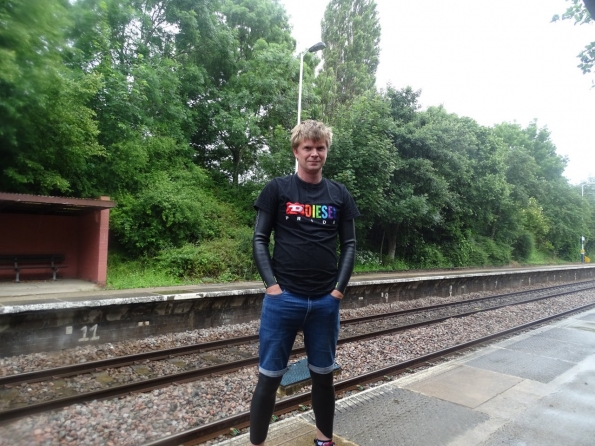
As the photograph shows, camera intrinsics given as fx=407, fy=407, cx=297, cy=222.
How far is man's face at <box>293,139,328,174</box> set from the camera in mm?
2281

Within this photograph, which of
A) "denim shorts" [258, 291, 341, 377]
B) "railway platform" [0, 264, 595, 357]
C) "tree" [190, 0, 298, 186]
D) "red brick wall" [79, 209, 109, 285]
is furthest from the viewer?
"tree" [190, 0, 298, 186]

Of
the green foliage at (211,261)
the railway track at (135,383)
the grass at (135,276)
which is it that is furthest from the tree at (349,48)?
the railway track at (135,383)

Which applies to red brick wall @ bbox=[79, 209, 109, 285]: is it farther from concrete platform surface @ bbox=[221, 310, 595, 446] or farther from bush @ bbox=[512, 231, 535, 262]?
bush @ bbox=[512, 231, 535, 262]

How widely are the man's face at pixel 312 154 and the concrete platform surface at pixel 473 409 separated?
6.66ft

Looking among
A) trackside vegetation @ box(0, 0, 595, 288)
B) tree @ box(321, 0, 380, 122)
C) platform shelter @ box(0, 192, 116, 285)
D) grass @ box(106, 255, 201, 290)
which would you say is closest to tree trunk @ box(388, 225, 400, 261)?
trackside vegetation @ box(0, 0, 595, 288)

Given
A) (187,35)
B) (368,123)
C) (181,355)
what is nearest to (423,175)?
(368,123)

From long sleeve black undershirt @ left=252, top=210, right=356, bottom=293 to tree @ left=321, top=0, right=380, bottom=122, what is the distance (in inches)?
909

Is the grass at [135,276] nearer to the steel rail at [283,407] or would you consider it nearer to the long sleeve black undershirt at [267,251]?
the steel rail at [283,407]

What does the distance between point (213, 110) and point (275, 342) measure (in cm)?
1931

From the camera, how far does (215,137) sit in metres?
20.6

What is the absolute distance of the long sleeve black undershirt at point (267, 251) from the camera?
223cm

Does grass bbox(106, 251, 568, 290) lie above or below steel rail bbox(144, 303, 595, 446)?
above

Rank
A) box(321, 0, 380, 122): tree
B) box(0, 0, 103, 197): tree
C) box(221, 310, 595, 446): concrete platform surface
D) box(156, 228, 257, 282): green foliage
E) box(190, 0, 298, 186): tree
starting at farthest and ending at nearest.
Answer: box(321, 0, 380, 122): tree < box(190, 0, 298, 186): tree < box(156, 228, 257, 282): green foliage < box(0, 0, 103, 197): tree < box(221, 310, 595, 446): concrete platform surface

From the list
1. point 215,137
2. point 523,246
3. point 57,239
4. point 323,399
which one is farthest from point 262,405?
point 523,246
